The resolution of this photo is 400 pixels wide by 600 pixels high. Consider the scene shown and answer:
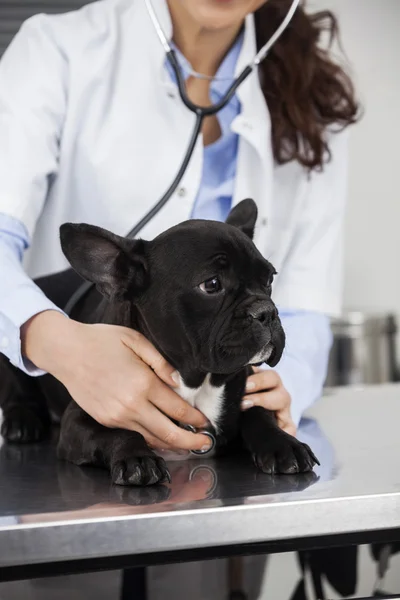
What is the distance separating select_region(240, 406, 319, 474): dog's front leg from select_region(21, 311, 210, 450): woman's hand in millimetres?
41

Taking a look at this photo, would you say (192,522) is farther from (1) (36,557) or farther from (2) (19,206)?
(2) (19,206)

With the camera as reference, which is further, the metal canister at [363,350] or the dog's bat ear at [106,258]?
the metal canister at [363,350]

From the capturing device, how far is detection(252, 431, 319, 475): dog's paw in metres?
0.65

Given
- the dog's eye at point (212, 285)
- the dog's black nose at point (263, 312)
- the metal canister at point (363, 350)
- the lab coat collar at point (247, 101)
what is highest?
the lab coat collar at point (247, 101)

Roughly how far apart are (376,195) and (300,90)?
1.37 m

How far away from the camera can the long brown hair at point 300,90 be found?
105cm

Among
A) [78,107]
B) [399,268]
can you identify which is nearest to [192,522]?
[78,107]

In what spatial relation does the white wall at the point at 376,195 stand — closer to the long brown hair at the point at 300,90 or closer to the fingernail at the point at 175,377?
the long brown hair at the point at 300,90

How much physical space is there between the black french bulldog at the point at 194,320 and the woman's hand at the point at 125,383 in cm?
1

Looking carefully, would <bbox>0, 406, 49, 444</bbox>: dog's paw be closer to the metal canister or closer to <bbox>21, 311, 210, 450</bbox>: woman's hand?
<bbox>21, 311, 210, 450</bbox>: woman's hand

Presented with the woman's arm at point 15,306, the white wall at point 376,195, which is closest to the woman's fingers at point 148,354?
the woman's arm at point 15,306

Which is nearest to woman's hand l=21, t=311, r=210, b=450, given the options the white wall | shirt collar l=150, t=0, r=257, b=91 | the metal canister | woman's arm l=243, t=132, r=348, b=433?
woman's arm l=243, t=132, r=348, b=433

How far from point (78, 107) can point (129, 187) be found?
12 cm

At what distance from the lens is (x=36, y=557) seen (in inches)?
20.2
